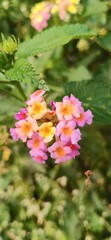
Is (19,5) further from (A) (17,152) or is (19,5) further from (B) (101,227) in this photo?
(B) (101,227)

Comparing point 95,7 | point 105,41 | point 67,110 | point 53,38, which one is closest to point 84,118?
point 67,110

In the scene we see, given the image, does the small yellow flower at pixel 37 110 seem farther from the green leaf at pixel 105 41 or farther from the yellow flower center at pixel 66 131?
the green leaf at pixel 105 41

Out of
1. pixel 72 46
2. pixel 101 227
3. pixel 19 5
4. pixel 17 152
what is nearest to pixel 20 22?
pixel 19 5

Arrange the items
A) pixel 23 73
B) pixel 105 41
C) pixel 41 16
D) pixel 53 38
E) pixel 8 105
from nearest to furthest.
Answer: pixel 23 73 < pixel 53 38 < pixel 8 105 < pixel 105 41 < pixel 41 16

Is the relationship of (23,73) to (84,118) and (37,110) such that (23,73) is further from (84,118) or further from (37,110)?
(84,118)

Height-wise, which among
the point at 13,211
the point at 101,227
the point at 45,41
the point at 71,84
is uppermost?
the point at 45,41

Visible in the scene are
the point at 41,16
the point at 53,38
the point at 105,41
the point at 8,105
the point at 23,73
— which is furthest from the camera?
the point at 41,16
